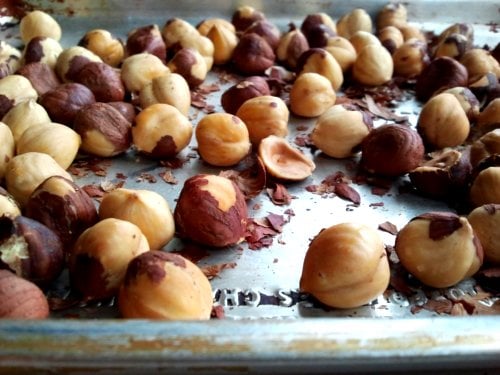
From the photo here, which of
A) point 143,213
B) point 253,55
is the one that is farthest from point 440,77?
point 143,213

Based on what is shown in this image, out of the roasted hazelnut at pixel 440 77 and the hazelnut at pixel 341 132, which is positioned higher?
the roasted hazelnut at pixel 440 77

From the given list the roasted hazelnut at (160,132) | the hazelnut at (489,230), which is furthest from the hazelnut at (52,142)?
the hazelnut at (489,230)

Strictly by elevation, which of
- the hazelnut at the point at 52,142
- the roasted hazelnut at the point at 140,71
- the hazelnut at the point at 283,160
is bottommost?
the hazelnut at the point at 283,160

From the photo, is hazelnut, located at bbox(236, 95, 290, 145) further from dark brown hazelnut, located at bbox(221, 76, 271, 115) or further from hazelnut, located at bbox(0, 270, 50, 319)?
hazelnut, located at bbox(0, 270, 50, 319)

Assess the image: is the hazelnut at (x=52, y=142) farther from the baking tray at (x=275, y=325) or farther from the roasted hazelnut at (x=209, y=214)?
the roasted hazelnut at (x=209, y=214)

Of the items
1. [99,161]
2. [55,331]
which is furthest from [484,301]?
[99,161]

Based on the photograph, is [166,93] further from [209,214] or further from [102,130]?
[209,214]

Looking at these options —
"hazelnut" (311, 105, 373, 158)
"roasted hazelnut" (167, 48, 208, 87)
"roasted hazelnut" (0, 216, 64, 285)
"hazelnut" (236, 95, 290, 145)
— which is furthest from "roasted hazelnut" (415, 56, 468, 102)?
"roasted hazelnut" (0, 216, 64, 285)

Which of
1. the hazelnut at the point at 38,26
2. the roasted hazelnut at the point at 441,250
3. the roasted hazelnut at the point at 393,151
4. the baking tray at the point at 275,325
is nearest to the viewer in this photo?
the baking tray at the point at 275,325
